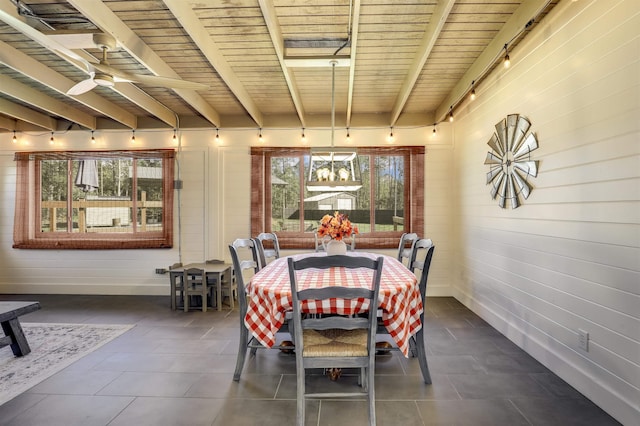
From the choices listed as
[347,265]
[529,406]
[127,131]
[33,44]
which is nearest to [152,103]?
[127,131]

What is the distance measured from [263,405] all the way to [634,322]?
7.03 feet

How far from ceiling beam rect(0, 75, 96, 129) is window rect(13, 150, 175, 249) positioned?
19.9 inches

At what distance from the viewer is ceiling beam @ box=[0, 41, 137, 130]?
288 centimetres

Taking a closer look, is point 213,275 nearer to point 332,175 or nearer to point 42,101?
point 332,175

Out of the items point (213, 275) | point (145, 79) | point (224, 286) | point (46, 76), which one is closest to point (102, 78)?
point (145, 79)

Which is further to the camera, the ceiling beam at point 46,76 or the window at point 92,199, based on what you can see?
the window at point 92,199

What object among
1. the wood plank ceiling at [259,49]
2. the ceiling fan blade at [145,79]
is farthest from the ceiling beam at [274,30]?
the ceiling fan blade at [145,79]

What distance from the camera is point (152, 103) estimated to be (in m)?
4.23

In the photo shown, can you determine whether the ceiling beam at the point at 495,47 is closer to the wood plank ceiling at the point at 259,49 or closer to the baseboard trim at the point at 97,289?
the wood plank ceiling at the point at 259,49

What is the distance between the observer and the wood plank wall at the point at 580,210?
1.86 meters

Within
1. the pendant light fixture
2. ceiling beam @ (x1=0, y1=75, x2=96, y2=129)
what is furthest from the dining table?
ceiling beam @ (x1=0, y1=75, x2=96, y2=129)

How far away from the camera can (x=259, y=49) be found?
302 centimetres

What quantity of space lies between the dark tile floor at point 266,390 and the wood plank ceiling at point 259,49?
7.16 ft

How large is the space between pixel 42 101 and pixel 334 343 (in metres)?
4.32
